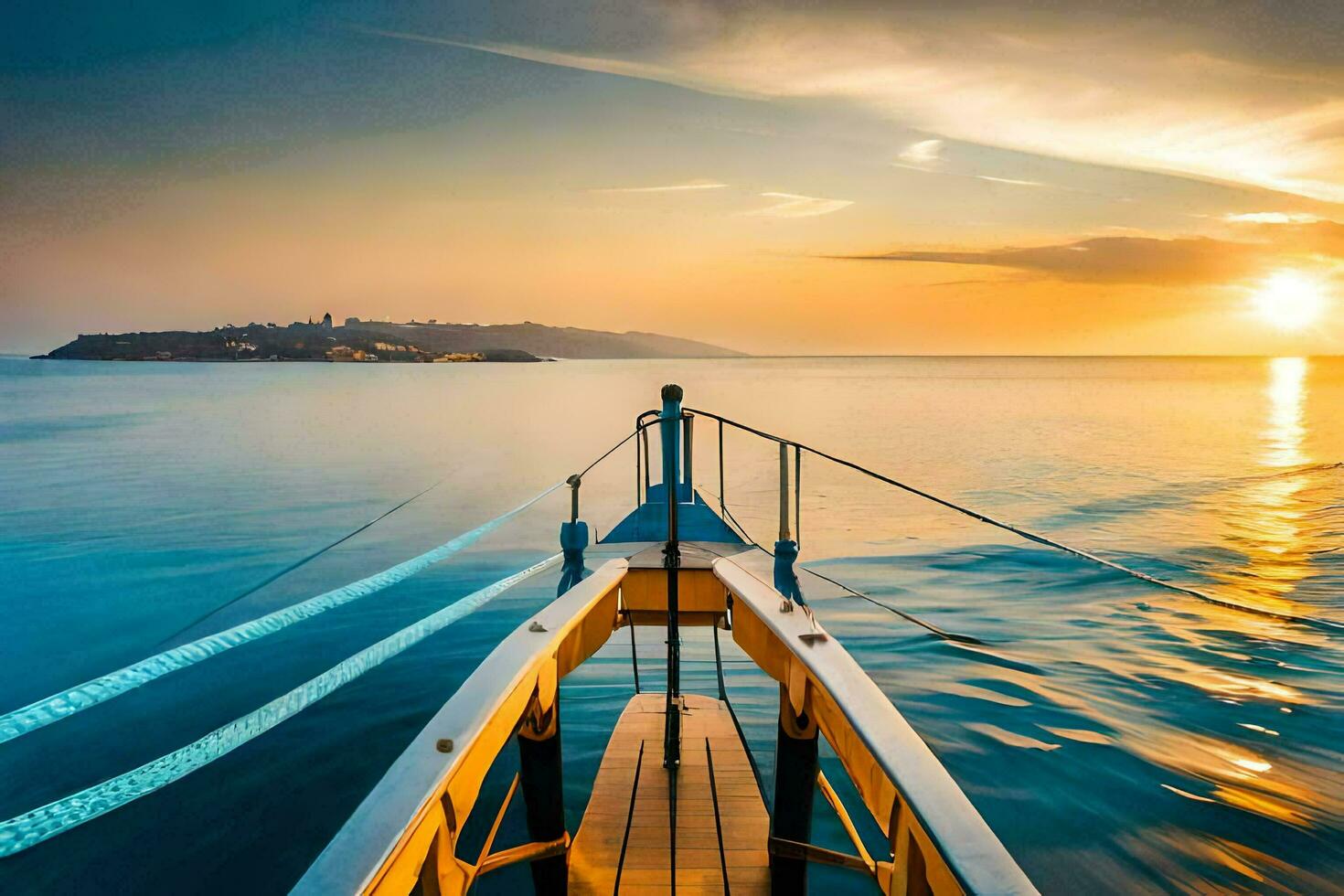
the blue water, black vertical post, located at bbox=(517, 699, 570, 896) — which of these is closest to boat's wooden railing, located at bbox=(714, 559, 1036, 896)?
black vertical post, located at bbox=(517, 699, 570, 896)

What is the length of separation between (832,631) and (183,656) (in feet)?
26.9

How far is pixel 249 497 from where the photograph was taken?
21000 mm

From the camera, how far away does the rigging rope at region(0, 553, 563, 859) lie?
19.7ft

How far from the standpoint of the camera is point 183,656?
9961 mm

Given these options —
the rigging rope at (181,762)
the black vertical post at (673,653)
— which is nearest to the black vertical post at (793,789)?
the black vertical post at (673,653)

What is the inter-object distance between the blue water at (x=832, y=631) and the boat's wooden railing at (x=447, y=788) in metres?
2.60

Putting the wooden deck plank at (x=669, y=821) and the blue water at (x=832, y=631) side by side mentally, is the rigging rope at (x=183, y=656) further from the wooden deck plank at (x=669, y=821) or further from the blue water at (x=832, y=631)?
the wooden deck plank at (x=669, y=821)

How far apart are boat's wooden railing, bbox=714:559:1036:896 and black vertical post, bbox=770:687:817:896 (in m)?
0.02

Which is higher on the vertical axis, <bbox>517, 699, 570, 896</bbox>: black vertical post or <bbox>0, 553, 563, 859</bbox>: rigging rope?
<bbox>517, 699, 570, 896</bbox>: black vertical post

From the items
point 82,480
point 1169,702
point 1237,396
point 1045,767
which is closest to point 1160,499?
point 1169,702

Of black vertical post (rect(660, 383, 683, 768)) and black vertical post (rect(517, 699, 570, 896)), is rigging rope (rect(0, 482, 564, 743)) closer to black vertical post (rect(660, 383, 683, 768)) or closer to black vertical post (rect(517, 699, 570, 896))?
black vertical post (rect(660, 383, 683, 768))

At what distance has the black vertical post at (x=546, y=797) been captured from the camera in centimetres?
388

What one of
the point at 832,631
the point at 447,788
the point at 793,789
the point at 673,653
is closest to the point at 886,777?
the point at 447,788

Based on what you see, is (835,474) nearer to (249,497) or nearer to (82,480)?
(249,497)
